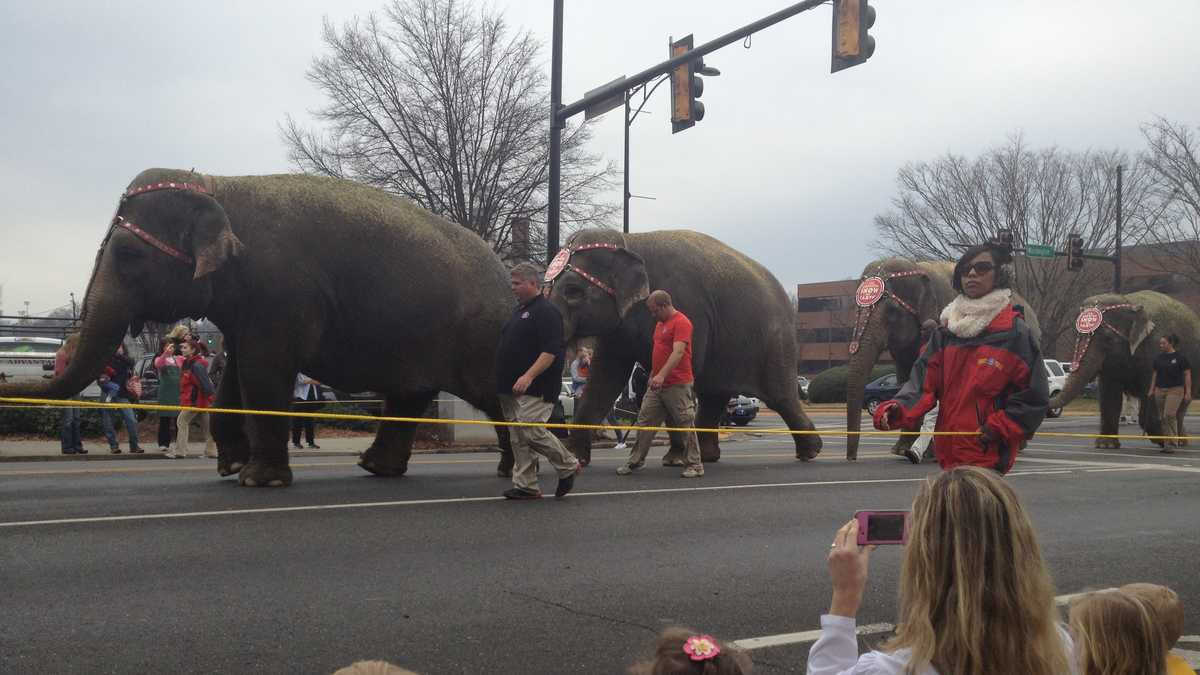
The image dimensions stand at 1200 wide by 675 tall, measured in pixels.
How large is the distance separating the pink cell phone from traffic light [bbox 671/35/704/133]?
15.1 m

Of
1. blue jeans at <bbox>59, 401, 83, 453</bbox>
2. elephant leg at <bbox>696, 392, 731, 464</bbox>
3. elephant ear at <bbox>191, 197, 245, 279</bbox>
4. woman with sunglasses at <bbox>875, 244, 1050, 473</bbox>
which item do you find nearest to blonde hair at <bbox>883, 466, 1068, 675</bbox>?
woman with sunglasses at <bbox>875, 244, 1050, 473</bbox>

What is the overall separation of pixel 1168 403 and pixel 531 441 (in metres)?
13.3

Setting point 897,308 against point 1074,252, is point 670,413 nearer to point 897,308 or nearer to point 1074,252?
point 897,308

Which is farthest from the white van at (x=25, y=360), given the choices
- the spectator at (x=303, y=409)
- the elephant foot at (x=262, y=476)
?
the elephant foot at (x=262, y=476)

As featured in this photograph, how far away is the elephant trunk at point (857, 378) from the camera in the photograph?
13953 mm

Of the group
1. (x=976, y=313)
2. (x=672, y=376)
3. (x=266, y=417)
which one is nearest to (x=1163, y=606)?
(x=976, y=313)

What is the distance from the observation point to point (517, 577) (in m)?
6.15

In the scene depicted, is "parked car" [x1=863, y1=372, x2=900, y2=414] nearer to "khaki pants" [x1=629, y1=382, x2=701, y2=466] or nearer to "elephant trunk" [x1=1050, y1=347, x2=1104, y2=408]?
"elephant trunk" [x1=1050, y1=347, x2=1104, y2=408]

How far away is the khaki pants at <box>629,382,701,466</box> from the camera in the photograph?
1140cm

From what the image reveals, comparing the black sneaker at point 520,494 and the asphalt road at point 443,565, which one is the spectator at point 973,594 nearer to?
the asphalt road at point 443,565

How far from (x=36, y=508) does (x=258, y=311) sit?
2.18 metres

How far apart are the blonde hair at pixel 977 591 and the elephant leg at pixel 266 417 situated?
7.32m

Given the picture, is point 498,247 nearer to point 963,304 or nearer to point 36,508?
point 36,508

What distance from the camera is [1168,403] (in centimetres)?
1802
